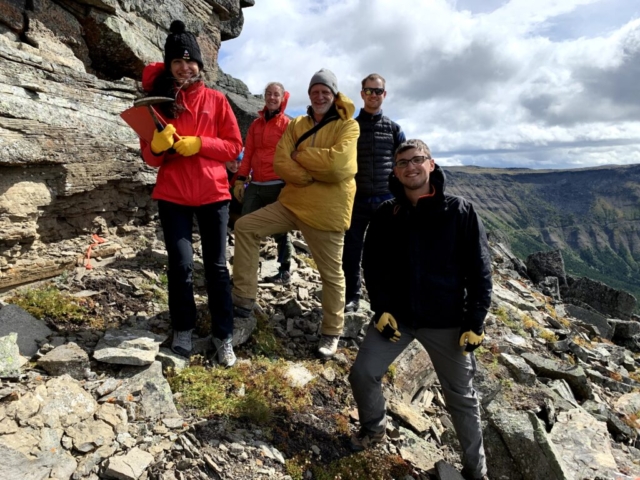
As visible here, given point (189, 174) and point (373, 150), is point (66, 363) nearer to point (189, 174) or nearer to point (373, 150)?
point (189, 174)

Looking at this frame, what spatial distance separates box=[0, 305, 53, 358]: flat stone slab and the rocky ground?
0.07 ft

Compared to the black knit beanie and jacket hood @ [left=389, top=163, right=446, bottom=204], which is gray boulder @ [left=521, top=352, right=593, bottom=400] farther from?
the black knit beanie

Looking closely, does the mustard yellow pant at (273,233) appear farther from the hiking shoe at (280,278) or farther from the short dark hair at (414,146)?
the hiking shoe at (280,278)

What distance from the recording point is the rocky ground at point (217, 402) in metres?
4.37

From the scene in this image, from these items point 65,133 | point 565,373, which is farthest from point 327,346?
point 565,373

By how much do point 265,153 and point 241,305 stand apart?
3161mm

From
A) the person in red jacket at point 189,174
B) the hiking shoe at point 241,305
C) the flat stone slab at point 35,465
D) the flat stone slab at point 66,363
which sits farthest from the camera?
the hiking shoe at point 241,305

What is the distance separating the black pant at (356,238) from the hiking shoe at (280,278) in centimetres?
156

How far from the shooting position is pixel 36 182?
7.23 m

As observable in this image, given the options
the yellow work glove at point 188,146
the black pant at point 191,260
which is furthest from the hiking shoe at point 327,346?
the yellow work glove at point 188,146

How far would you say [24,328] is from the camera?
19.0 ft

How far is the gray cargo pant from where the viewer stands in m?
4.92

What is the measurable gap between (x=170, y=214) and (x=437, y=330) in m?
3.71

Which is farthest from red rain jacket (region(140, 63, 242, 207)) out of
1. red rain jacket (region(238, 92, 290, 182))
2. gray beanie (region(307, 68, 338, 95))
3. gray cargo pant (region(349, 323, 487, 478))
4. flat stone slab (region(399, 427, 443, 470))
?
flat stone slab (region(399, 427, 443, 470))
